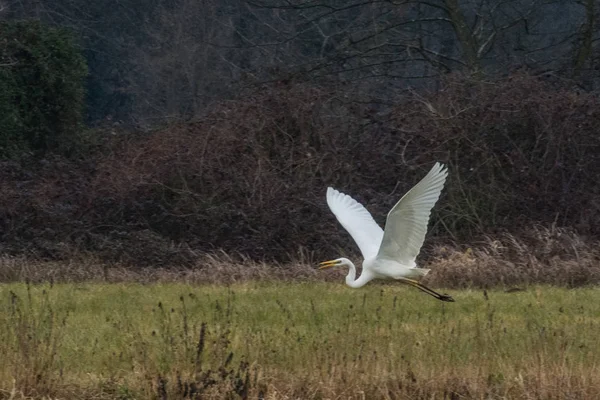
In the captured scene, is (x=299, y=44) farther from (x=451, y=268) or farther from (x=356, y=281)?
(x=356, y=281)

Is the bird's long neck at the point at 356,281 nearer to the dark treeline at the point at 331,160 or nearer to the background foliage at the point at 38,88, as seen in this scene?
the dark treeline at the point at 331,160

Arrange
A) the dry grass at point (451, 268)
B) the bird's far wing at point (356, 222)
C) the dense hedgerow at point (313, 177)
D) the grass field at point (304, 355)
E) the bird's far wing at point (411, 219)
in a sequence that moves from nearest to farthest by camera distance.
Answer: the grass field at point (304, 355)
the bird's far wing at point (411, 219)
the bird's far wing at point (356, 222)
the dry grass at point (451, 268)
the dense hedgerow at point (313, 177)

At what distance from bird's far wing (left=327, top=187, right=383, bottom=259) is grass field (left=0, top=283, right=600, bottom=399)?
1867 millimetres

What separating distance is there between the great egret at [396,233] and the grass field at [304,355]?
0.86 m

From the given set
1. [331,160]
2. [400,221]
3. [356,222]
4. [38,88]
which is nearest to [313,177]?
[331,160]

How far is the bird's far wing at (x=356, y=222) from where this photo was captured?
11.7 meters

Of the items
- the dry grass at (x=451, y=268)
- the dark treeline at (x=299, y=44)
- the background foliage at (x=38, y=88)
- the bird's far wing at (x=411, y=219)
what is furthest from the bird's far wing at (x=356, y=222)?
the background foliage at (x=38, y=88)

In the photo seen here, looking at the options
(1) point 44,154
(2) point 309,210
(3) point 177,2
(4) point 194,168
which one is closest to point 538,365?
(2) point 309,210

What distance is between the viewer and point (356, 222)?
11930 mm

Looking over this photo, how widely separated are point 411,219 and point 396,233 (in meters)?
0.26

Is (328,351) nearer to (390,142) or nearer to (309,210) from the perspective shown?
(309,210)

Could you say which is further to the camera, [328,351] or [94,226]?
[94,226]

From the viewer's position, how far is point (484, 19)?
19.5 meters

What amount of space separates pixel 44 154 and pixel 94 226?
4572 mm
